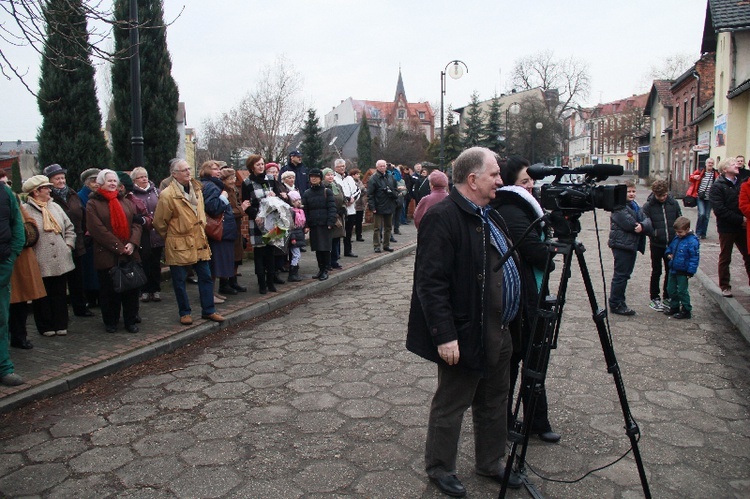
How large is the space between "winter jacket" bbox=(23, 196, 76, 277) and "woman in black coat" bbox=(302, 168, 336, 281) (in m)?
3.87

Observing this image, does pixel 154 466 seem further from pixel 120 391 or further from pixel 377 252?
pixel 377 252

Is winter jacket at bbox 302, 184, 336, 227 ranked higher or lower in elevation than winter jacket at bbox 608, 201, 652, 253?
higher

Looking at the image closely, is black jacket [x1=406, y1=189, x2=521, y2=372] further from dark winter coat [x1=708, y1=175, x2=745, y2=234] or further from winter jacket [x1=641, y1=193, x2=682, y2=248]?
dark winter coat [x1=708, y1=175, x2=745, y2=234]

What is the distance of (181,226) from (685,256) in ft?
20.1

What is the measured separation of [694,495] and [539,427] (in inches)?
40.6

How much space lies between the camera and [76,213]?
718 cm

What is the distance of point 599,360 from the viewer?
19.1 feet

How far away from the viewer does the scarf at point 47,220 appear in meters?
6.46

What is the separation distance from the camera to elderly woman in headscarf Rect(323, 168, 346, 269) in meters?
Answer: 10.4

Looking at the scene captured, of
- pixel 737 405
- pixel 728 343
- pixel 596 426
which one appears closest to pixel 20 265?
pixel 596 426

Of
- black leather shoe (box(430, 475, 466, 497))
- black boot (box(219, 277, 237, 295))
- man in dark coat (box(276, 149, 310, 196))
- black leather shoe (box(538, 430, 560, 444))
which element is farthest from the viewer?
man in dark coat (box(276, 149, 310, 196))

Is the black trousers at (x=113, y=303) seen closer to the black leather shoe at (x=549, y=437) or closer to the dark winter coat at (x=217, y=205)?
the dark winter coat at (x=217, y=205)

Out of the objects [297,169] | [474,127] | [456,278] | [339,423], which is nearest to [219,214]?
[297,169]

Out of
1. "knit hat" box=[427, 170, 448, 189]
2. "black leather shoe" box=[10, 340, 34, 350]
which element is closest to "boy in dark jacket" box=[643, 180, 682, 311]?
"knit hat" box=[427, 170, 448, 189]
